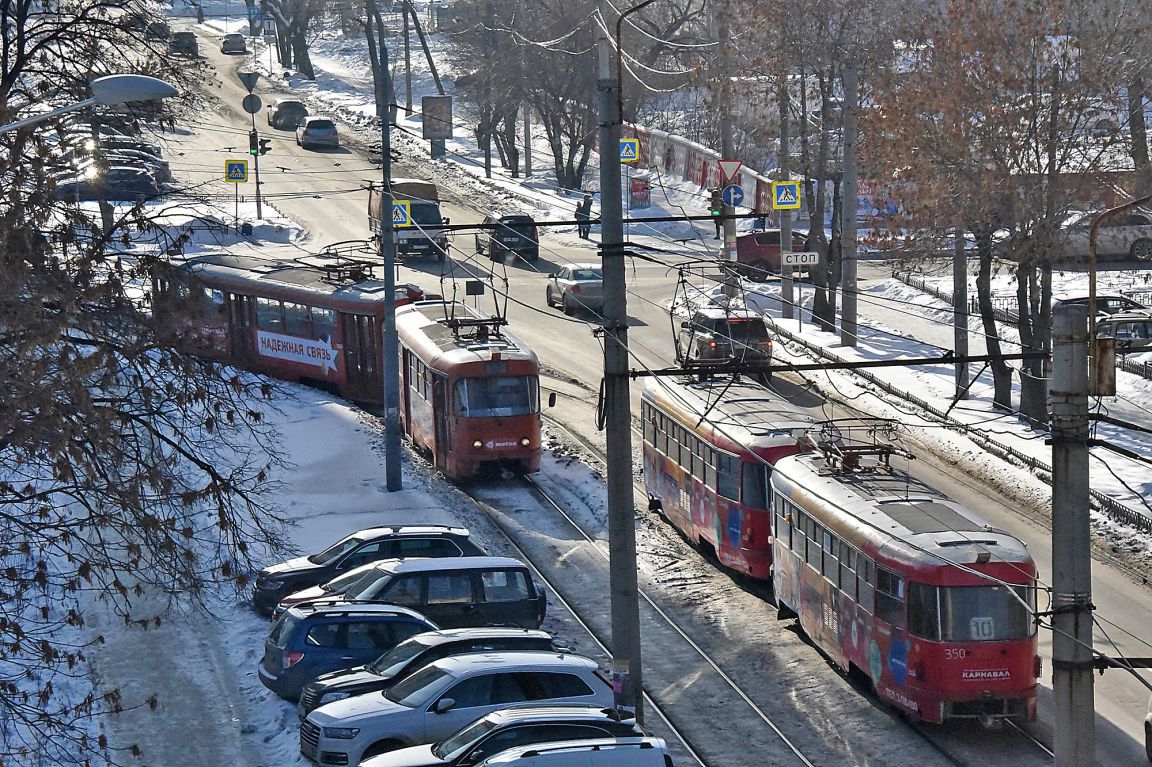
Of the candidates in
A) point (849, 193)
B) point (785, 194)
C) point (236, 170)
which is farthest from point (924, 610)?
point (236, 170)

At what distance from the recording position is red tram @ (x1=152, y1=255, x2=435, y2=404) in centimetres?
3167

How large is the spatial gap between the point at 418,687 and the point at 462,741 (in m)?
1.50

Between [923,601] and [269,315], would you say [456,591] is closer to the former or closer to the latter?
[923,601]

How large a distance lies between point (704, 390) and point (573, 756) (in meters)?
12.3

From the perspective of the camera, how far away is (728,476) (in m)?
22.1

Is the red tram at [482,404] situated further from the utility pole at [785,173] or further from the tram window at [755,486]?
the utility pole at [785,173]

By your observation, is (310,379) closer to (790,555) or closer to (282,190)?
(790,555)

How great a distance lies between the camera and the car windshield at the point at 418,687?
50.1ft

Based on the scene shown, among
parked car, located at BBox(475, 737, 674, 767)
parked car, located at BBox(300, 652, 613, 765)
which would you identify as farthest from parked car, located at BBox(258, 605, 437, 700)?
parked car, located at BBox(475, 737, 674, 767)

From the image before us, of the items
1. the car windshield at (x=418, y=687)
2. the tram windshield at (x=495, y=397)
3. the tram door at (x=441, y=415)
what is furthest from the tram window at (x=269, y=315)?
the car windshield at (x=418, y=687)

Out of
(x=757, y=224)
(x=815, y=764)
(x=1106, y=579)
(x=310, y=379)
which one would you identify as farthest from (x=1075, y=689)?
(x=757, y=224)

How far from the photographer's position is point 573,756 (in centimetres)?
1317

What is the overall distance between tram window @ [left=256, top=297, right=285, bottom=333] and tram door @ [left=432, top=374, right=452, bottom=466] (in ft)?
25.6

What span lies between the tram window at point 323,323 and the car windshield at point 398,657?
53.5 ft
